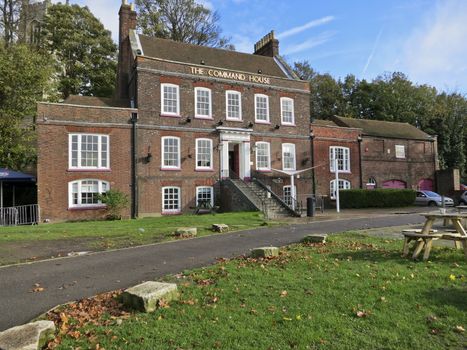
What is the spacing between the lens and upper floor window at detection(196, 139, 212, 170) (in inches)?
983

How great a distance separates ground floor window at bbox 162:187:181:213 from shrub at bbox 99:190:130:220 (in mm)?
2264

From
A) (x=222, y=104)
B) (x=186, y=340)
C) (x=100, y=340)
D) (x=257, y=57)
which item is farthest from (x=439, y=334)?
(x=257, y=57)

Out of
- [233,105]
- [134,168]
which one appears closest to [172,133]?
[134,168]

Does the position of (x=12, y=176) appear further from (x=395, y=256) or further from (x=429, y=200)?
(x=429, y=200)

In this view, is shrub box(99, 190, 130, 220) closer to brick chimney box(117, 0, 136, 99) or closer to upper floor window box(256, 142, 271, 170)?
brick chimney box(117, 0, 136, 99)

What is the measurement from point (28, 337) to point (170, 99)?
21264 millimetres

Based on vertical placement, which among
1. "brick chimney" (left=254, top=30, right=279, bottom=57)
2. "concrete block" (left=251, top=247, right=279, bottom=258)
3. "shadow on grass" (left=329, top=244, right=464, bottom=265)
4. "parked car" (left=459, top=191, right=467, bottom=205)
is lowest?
"shadow on grass" (left=329, top=244, right=464, bottom=265)

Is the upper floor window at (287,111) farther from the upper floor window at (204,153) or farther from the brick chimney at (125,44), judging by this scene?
the brick chimney at (125,44)

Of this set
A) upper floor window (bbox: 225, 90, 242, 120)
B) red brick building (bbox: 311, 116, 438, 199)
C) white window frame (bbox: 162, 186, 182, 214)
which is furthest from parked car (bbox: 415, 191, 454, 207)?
white window frame (bbox: 162, 186, 182, 214)

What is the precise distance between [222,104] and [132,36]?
7.83m

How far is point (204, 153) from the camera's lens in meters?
25.2

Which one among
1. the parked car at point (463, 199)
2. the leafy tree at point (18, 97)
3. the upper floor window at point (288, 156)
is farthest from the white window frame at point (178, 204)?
the parked car at point (463, 199)

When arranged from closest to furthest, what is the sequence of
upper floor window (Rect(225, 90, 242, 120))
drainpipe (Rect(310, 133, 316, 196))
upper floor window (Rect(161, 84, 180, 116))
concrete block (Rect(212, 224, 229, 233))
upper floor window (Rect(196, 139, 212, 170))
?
concrete block (Rect(212, 224, 229, 233))
upper floor window (Rect(161, 84, 180, 116))
upper floor window (Rect(196, 139, 212, 170))
upper floor window (Rect(225, 90, 242, 120))
drainpipe (Rect(310, 133, 316, 196))

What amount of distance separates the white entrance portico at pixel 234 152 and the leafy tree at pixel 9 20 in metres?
24.3
